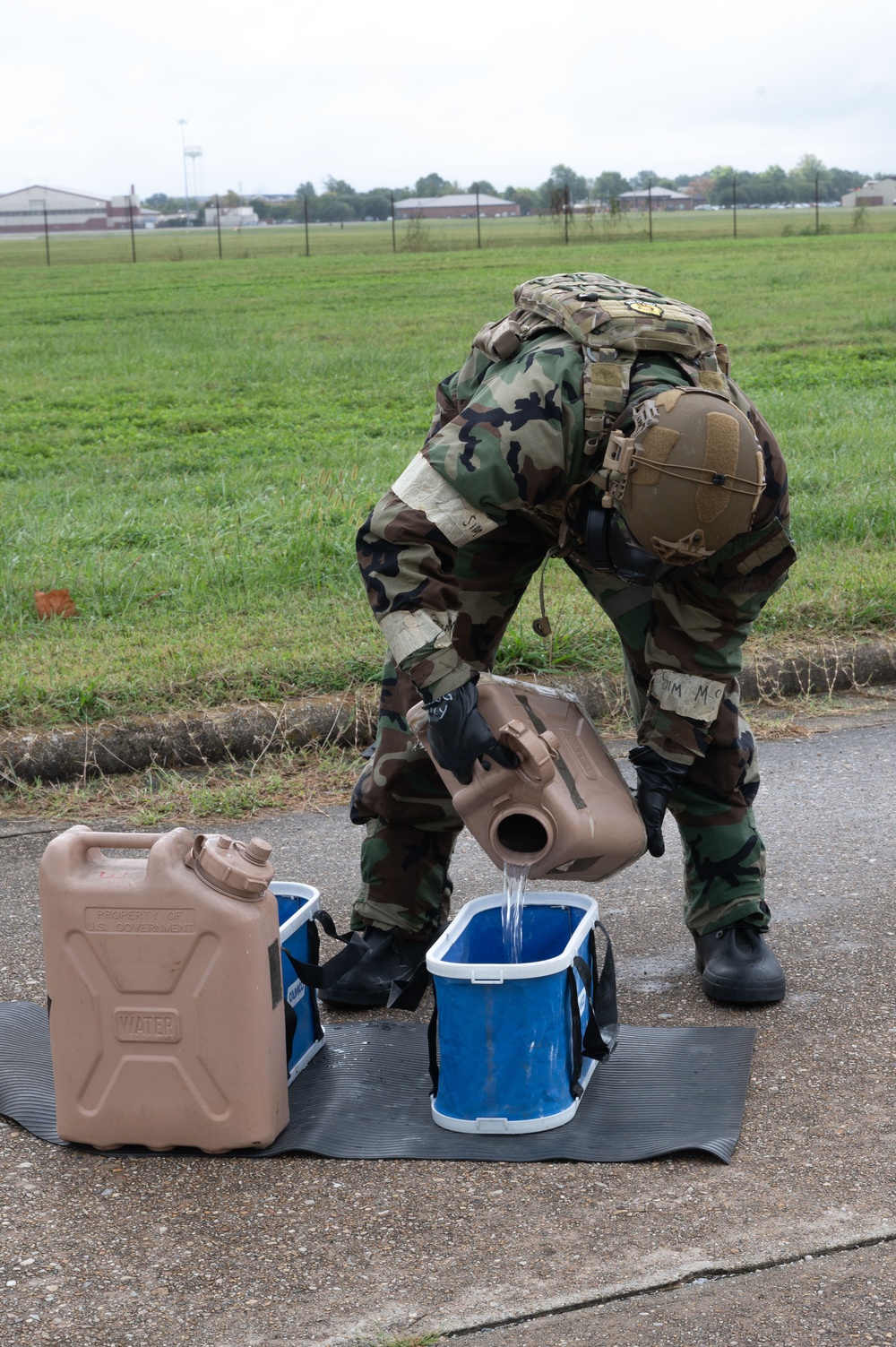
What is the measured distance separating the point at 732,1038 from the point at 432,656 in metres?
1.03

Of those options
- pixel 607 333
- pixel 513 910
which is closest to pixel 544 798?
pixel 513 910

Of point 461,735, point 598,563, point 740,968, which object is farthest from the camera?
point 740,968

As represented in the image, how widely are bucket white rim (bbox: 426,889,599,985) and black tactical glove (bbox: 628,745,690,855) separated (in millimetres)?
230

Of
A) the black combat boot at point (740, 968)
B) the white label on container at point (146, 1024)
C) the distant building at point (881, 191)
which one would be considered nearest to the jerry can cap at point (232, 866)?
the white label on container at point (146, 1024)

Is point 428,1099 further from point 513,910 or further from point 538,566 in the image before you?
point 538,566

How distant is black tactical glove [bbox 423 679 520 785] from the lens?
249 centimetres

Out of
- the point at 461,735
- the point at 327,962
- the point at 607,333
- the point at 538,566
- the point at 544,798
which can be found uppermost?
the point at 607,333

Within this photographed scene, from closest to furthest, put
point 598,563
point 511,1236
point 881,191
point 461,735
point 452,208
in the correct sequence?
point 511,1236 → point 461,735 → point 598,563 → point 881,191 → point 452,208

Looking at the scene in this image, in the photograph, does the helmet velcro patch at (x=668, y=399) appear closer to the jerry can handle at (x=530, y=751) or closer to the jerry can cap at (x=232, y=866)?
the jerry can handle at (x=530, y=751)

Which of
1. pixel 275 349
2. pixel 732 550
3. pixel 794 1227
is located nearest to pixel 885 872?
pixel 732 550

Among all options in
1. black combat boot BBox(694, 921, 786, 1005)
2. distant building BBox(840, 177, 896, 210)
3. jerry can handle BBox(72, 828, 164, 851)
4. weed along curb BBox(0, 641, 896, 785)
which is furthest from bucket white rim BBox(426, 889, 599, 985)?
distant building BBox(840, 177, 896, 210)

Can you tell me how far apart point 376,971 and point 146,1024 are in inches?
30.2

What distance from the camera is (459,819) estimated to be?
309 centimetres

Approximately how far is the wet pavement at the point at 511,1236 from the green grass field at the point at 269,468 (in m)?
2.26
